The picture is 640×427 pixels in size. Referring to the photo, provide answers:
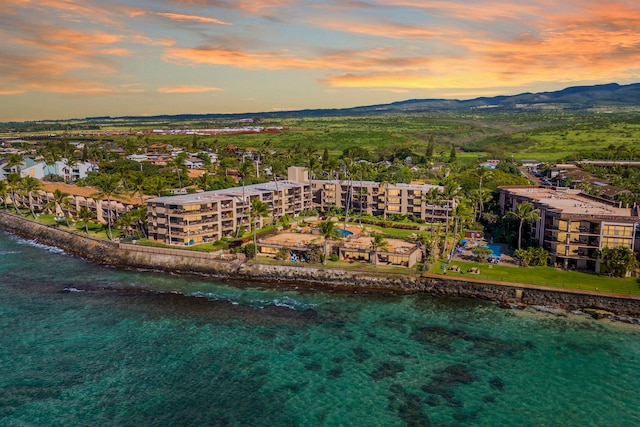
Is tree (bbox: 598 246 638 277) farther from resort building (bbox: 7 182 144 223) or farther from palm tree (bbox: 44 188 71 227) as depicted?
palm tree (bbox: 44 188 71 227)

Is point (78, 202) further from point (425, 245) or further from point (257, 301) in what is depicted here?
point (425, 245)

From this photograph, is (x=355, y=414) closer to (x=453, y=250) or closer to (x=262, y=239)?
(x=453, y=250)

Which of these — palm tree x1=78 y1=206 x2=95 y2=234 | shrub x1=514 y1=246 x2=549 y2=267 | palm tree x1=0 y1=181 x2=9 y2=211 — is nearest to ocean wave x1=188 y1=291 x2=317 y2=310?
shrub x1=514 y1=246 x2=549 y2=267

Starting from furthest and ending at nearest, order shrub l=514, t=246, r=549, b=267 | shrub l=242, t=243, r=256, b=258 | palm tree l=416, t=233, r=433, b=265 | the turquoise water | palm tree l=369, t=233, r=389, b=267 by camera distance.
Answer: shrub l=242, t=243, r=256, b=258
palm tree l=416, t=233, r=433, b=265
palm tree l=369, t=233, r=389, b=267
shrub l=514, t=246, r=549, b=267
the turquoise water

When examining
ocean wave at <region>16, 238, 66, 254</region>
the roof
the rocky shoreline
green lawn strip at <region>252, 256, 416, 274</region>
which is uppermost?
the roof

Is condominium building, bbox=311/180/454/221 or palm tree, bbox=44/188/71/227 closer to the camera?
palm tree, bbox=44/188/71/227

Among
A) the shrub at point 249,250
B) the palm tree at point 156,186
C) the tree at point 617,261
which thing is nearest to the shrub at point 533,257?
the tree at point 617,261

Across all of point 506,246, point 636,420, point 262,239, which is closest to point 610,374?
point 636,420
